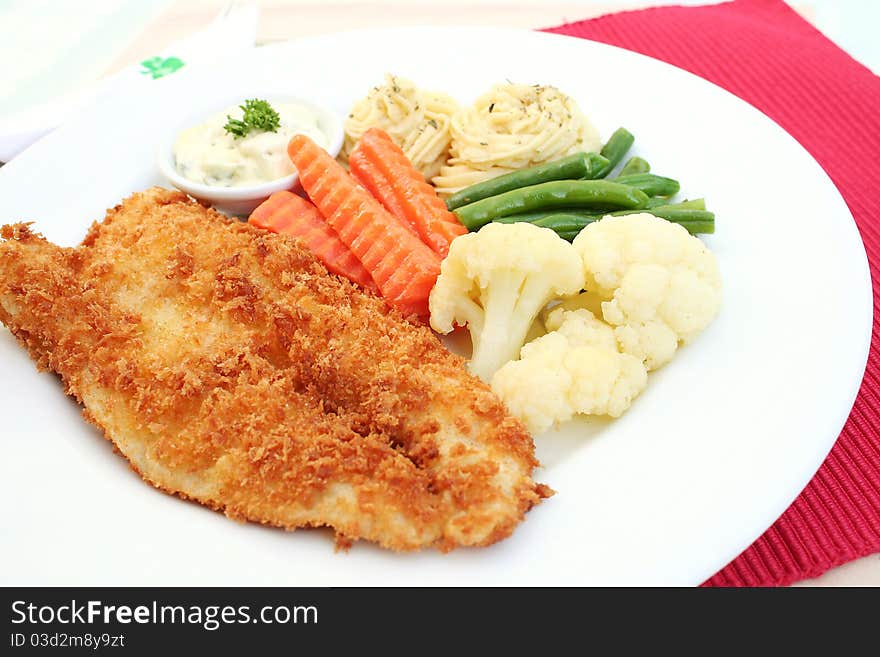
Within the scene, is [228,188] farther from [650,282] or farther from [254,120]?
[650,282]

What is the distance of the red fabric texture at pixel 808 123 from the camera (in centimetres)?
261

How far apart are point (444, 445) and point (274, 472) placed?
54 cm

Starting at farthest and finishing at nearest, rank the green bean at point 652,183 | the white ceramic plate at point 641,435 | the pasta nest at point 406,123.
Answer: the pasta nest at point 406,123 < the green bean at point 652,183 < the white ceramic plate at point 641,435

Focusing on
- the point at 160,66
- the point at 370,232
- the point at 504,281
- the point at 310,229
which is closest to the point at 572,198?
the point at 504,281

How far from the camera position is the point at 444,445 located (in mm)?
2578

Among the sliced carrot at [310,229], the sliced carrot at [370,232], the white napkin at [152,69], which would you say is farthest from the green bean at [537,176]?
the white napkin at [152,69]

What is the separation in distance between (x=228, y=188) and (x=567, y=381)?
6.46ft

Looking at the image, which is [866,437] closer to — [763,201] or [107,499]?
[763,201]

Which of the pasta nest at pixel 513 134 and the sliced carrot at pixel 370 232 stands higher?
the pasta nest at pixel 513 134

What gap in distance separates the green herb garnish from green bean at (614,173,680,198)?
172 cm

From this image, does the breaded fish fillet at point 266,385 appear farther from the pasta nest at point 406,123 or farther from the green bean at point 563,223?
the pasta nest at point 406,123

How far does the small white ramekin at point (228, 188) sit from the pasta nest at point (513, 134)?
620mm

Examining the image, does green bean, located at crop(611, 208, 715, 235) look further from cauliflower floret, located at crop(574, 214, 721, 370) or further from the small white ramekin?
the small white ramekin
